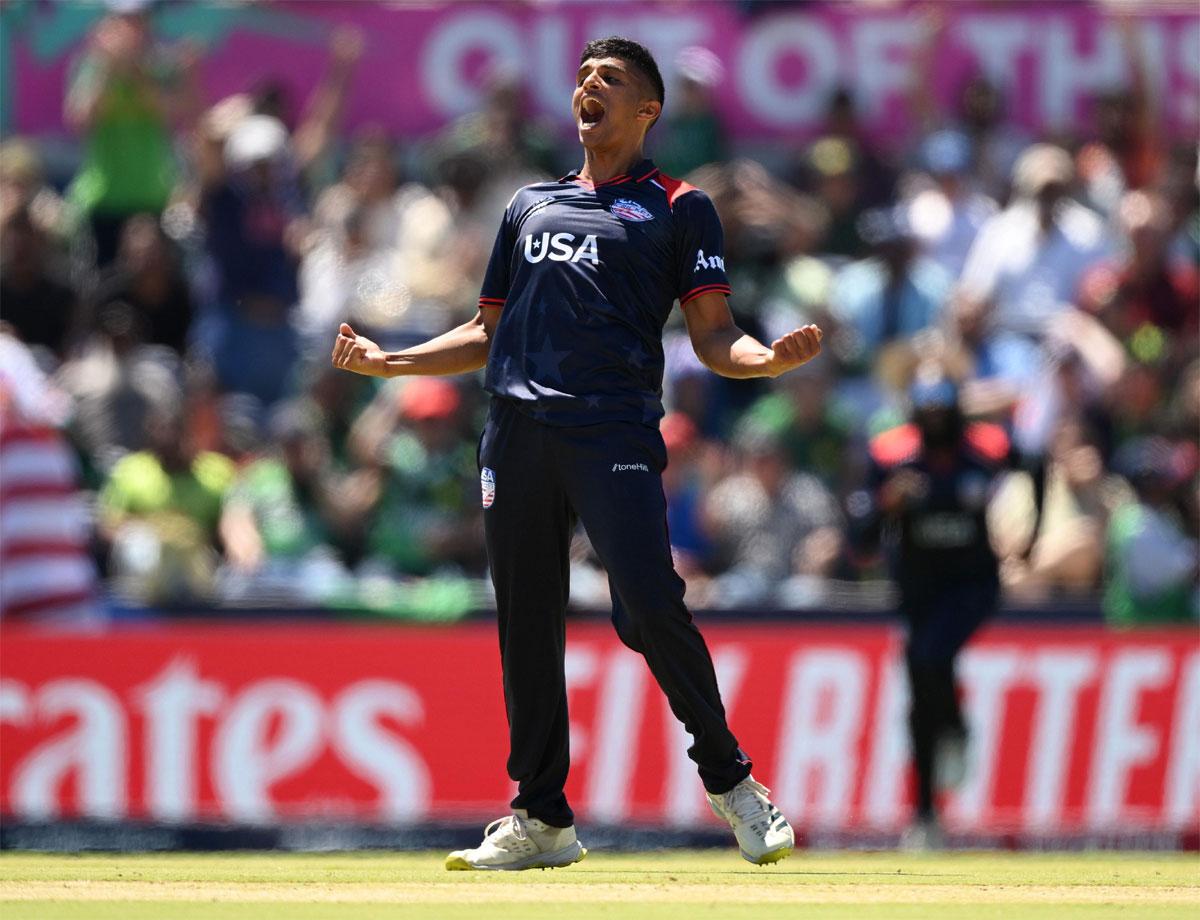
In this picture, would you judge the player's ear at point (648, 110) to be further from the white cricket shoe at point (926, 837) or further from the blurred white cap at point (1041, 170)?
the blurred white cap at point (1041, 170)

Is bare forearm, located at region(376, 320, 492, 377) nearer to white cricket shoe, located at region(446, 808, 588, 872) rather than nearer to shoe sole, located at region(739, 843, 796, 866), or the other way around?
white cricket shoe, located at region(446, 808, 588, 872)

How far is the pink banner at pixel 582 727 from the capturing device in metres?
11.7

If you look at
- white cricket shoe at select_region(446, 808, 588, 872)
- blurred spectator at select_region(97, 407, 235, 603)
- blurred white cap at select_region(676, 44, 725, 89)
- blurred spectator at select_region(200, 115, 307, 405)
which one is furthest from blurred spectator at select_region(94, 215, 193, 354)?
white cricket shoe at select_region(446, 808, 588, 872)

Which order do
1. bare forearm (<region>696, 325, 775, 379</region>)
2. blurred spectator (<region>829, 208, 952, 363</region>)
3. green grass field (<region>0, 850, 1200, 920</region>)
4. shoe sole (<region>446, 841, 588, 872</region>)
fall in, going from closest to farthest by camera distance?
green grass field (<region>0, 850, 1200, 920</region>), bare forearm (<region>696, 325, 775, 379</region>), shoe sole (<region>446, 841, 588, 872</region>), blurred spectator (<region>829, 208, 952, 363</region>)

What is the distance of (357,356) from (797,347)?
1.45 meters

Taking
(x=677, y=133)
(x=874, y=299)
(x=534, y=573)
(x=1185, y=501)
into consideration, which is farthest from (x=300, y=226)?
(x=534, y=573)

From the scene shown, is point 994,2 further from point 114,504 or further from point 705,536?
point 114,504

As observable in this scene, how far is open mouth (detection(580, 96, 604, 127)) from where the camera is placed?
6.95 metres

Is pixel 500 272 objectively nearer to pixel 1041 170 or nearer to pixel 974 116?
pixel 1041 170

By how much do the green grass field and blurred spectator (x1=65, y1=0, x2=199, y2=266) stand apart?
7494 millimetres

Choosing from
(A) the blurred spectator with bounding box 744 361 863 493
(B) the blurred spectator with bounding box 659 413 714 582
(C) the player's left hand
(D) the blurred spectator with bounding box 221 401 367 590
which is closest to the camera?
(C) the player's left hand

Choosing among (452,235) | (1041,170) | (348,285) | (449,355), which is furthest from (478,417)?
(449,355)

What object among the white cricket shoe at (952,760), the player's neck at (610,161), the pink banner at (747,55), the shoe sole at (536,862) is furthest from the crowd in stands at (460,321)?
the player's neck at (610,161)

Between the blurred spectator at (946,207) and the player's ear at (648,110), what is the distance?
836 centimetres
